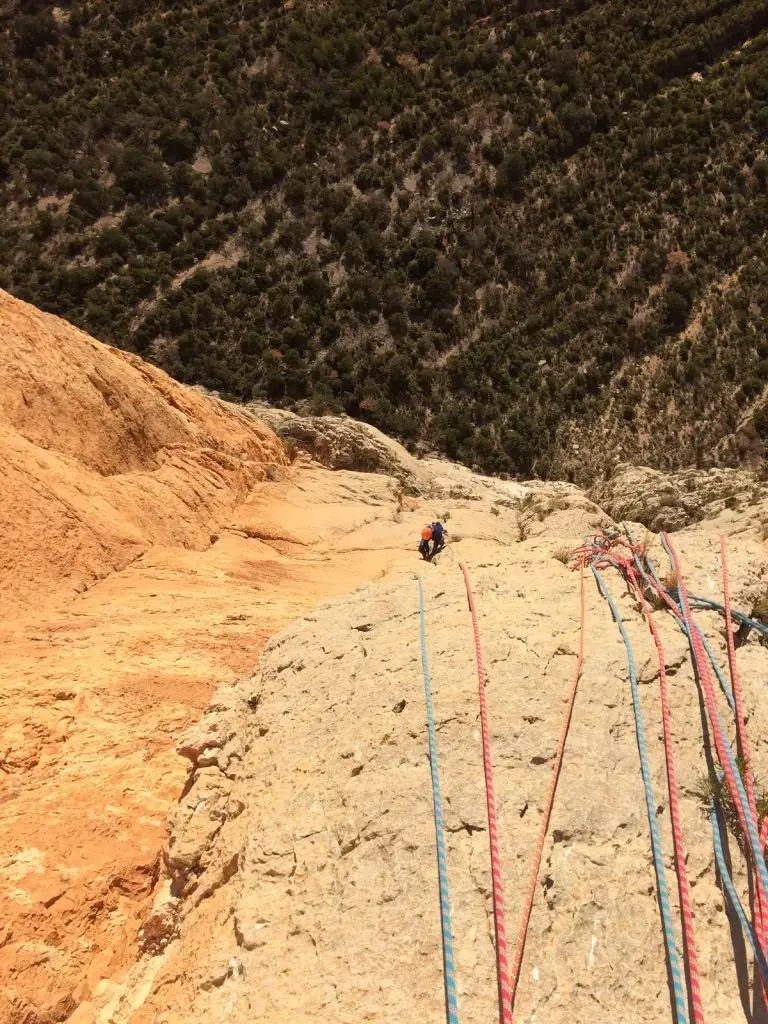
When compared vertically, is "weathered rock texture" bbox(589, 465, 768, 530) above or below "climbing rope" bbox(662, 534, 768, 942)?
above

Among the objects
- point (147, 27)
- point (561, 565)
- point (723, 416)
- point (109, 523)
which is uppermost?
point (147, 27)

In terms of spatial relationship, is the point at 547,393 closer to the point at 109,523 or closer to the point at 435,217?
the point at 435,217

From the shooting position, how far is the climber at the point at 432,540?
14156 millimetres

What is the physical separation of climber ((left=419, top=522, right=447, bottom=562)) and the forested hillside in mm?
15145

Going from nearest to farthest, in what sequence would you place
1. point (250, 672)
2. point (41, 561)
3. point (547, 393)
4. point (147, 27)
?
point (250, 672) → point (41, 561) → point (547, 393) → point (147, 27)

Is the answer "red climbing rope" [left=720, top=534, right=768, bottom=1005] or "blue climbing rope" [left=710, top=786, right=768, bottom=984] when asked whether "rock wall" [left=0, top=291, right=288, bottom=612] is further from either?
"red climbing rope" [left=720, top=534, right=768, bottom=1005]

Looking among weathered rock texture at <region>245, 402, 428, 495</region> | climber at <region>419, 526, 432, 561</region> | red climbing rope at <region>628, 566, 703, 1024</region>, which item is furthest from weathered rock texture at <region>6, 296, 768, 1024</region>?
weathered rock texture at <region>245, 402, 428, 495</region>

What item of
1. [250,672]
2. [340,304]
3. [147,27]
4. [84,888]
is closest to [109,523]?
[250,672]

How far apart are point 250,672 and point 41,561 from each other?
4.51m

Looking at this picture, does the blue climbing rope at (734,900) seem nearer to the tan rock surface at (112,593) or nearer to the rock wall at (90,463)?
the tan rock surface at (112,593)

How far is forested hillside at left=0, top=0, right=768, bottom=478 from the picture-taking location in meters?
29.6

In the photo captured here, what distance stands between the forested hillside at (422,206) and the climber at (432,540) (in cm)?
1514

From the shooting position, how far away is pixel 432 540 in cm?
1438

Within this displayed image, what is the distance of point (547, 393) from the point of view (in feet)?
99.7
